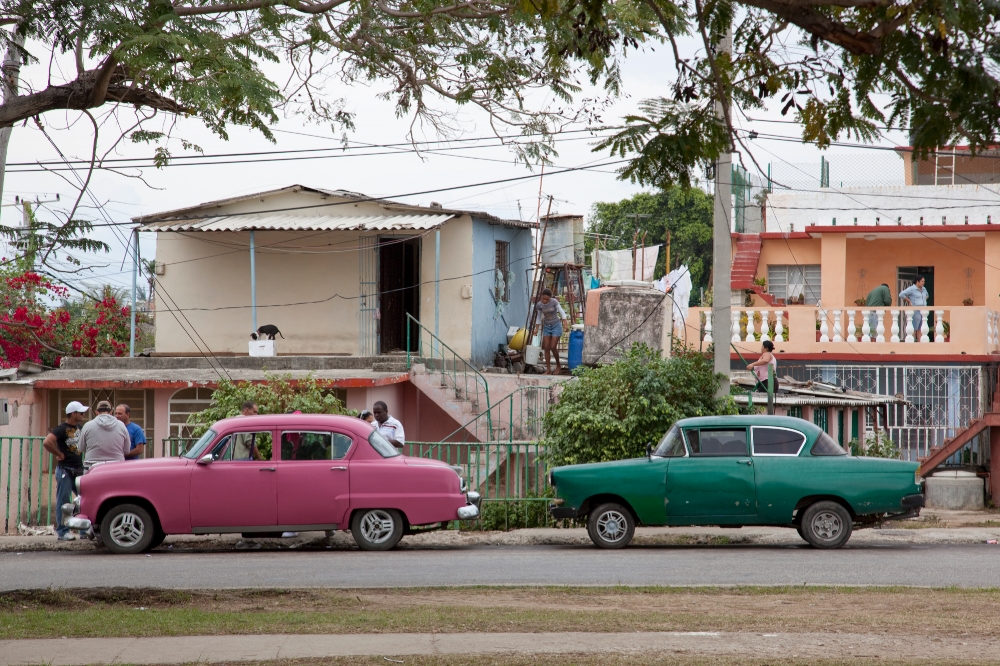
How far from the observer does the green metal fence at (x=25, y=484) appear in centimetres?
1355

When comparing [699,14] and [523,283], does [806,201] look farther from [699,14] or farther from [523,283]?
[699,14]

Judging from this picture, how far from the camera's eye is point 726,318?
13.4 meters

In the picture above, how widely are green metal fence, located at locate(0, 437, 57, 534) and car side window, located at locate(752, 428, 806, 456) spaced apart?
888cm

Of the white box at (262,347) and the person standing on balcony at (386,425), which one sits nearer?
the person standing on balcony at (386,425)

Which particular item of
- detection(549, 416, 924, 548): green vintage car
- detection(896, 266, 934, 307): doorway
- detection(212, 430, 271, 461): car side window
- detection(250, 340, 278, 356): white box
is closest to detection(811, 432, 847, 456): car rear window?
detection(549, 416, 924, 548): green vintage car

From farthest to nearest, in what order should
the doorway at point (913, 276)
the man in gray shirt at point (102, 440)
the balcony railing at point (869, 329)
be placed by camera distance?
the doorway at point (913, 276) < the balcony railing at point (869, 329) < the man in gray shirt at point (102, 440)

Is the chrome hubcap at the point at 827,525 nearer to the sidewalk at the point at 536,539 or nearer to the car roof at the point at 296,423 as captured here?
the sidewalk at the point at 536,539

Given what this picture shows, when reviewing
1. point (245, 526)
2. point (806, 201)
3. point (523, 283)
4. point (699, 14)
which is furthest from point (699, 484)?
point (806, 201)

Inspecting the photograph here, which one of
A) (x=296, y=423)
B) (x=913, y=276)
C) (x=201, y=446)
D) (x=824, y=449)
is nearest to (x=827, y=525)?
(x=824, y=449)

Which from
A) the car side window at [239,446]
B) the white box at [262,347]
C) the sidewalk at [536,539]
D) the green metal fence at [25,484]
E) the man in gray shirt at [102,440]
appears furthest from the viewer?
the white box at [262,347]

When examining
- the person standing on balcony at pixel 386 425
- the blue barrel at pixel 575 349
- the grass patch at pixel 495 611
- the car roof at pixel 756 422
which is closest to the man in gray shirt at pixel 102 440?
the person standing on balcony at pixel 386 425

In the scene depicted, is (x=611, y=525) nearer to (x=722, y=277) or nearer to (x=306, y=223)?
(x=722, y=277)

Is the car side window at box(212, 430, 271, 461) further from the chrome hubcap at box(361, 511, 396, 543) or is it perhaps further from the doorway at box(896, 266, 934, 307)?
the doorway at box(896, 266, 934, 307)

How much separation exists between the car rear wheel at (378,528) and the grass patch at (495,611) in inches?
108
